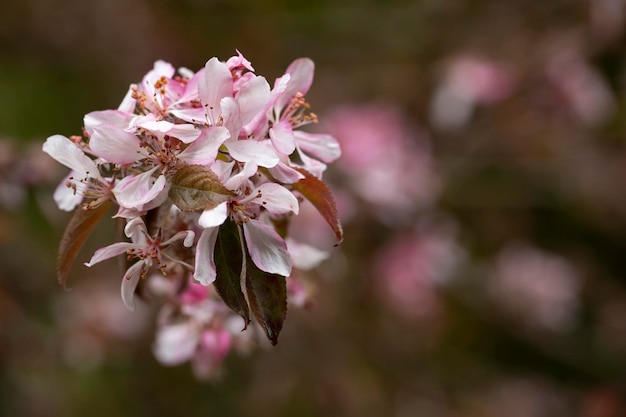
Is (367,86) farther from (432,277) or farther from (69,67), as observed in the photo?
(69,67)

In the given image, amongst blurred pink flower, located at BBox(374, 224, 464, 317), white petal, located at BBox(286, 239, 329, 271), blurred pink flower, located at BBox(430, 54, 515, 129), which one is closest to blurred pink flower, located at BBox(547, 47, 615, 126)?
blurred pink flower, located at BBox(430, 54, 515, 129)

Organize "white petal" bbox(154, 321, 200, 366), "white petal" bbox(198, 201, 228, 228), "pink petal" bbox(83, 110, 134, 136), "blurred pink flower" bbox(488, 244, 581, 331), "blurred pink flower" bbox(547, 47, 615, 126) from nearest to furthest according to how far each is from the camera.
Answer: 1. "white petal" bbox(198, 201, 228, 228)
2. "pink petal" bbox(83, 110, 134, 136)
3. "white petal" bbox(154, 321, 200, 366)
4. "blurred pink flower" bbox(547, 47, 615, 126)
5. "blurred pink flower" bbox(488, 244, 581, 331)

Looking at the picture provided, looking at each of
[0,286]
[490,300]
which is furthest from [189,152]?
[490,300]

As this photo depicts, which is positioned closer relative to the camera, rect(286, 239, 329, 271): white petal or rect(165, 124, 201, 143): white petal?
rect(165, 124, 201, 143): white petal

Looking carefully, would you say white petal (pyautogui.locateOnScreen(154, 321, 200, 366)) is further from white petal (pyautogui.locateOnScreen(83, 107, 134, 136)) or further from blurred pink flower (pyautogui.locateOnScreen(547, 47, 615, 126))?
blurred pink flower (pyautogui.locateOnScreen(547, 47, 615, 126))

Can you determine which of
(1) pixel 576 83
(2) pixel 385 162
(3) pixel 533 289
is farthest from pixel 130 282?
(3) pixel 533 289

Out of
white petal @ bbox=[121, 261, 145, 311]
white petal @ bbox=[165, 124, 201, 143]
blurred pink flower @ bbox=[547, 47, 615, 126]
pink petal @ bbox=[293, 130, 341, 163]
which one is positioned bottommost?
blurred pink flower @ bbox=[547, 47, 615, 126]
